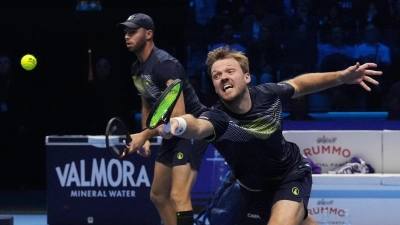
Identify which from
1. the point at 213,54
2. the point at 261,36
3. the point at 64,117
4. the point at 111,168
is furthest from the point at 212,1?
the point at 213,54

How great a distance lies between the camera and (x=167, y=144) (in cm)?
674

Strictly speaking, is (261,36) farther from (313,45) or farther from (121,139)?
(121,139)

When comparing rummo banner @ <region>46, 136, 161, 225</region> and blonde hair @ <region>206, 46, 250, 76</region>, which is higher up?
blonde hair @ <region>206, 46, 250, 76</region>

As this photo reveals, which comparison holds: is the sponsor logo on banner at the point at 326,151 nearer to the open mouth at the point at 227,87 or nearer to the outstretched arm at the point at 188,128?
the open mouth at the point at 227,87

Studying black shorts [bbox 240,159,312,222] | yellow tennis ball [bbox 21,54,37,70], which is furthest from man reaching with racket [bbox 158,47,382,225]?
yellow tennis ball [bbox 21,54,37,70]

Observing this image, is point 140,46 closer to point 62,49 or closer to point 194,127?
point 194,127

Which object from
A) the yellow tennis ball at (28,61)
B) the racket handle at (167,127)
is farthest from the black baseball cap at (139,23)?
the yellow tennis ball at (28,61)

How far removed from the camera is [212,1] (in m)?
11.3

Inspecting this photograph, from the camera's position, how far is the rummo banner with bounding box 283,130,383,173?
26.3 ft

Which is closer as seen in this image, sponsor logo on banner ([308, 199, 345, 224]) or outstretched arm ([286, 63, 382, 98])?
outstretched arm ([286, 63, 382, 98])

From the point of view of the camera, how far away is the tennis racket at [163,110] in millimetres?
4156

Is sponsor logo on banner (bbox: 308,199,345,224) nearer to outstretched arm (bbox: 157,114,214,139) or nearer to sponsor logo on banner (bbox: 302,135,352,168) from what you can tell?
sponsor logo on banner (bbox: 302,135,352,168)

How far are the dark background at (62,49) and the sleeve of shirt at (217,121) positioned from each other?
616cm

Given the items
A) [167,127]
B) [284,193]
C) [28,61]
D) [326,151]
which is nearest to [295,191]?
[284,193]
